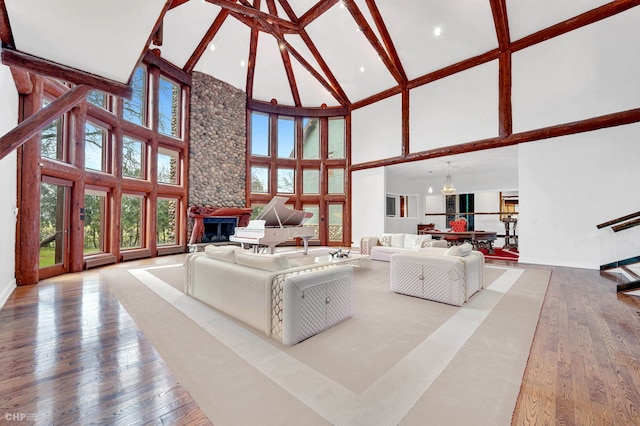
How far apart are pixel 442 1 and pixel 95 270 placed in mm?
9965

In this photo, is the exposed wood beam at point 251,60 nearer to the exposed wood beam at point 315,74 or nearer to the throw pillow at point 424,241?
the exposed wood beam at point 315,74

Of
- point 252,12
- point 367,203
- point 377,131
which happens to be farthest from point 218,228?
point 377,131

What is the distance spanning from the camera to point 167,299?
11.9 feet

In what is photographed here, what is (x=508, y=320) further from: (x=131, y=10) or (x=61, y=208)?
(x=61, y=208)

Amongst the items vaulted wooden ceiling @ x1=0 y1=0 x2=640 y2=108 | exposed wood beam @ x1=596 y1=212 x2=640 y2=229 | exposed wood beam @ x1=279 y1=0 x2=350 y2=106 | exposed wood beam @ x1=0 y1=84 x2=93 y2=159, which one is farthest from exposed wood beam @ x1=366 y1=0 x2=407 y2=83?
exposed wood beam @ x1=0 y1=84 x2=93 y2=159

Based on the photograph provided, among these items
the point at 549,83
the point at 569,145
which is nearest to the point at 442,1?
the point at 549,83

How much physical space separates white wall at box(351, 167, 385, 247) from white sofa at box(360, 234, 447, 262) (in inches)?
100

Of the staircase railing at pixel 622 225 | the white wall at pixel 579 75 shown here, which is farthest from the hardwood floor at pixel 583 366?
the white wall at pixel 579 75

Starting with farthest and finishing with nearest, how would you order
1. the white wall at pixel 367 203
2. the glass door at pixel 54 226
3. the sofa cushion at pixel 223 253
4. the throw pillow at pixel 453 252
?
1. the white wall at pixel 367 203
2. the glass door at pixel 54 226
3. the throw pillow at pixel 453 252
4. the sofa cushion at pixel 223 253

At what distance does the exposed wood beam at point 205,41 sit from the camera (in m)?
7.73

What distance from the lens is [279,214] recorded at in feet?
21.2

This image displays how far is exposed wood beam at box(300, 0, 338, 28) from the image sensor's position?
740 centimetres

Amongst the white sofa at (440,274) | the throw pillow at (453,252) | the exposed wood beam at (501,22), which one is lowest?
the white sofa at (440,274)

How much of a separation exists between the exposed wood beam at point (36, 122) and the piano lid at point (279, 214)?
147 inches
